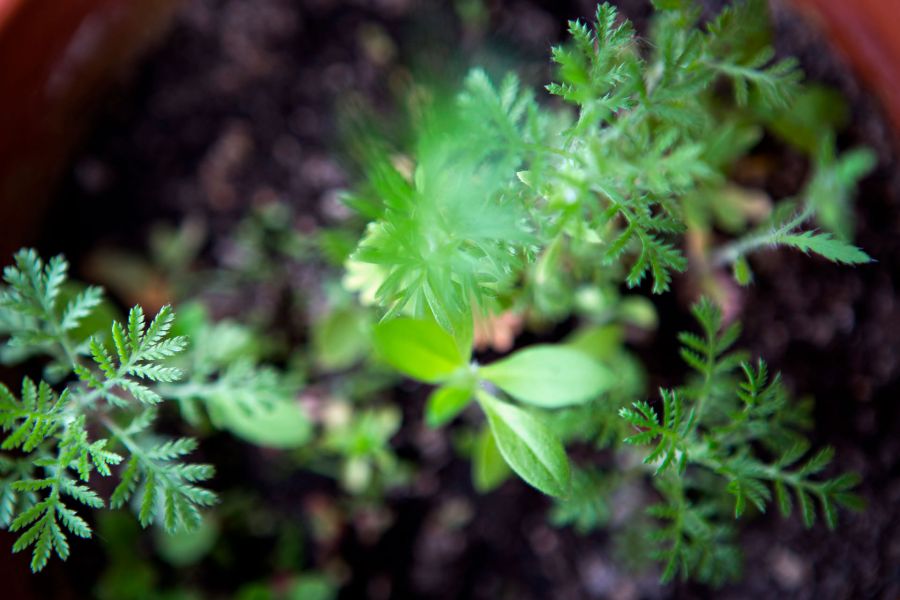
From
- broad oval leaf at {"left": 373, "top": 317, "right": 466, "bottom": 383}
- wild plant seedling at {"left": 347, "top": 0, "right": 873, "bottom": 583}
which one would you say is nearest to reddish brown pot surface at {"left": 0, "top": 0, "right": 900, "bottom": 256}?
wild plant seedling at {"left": 347, "top": 0, "right": 873, "bottom": 583}

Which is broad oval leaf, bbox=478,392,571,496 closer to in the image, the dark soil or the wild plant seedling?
the wild plant seedling

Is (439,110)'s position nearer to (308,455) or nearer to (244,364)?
(244,364)

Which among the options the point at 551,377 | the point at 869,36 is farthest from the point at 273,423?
the point at 869,36

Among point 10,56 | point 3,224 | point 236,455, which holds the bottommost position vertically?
point 236,455

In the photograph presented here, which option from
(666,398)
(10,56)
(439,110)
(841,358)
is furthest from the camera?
(841,358)

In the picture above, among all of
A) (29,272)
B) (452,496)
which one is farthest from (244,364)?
(452,496)

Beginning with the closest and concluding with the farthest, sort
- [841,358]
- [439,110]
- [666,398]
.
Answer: [666,398], [439,110], [841,358]

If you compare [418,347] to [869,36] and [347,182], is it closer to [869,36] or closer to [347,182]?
[347,182]
